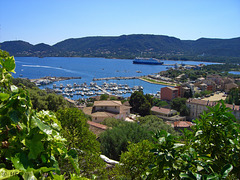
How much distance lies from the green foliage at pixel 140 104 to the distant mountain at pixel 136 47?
103 m

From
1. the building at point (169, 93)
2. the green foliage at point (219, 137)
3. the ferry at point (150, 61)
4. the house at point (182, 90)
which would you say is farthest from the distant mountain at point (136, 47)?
the green foliage at point (219, 137)

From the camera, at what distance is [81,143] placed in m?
3.53

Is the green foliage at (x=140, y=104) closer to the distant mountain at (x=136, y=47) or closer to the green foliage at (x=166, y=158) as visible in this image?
the green foliage at (x=166, y=158)

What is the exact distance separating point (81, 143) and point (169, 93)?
28.2 m

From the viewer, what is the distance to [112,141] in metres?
6.59

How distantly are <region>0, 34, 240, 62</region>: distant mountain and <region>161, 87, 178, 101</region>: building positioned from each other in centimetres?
9360

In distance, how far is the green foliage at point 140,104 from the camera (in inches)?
826

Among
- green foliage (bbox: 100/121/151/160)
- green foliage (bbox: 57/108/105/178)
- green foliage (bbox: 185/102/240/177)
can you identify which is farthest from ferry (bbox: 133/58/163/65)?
green foliage (bbox: 185/102/240/177)

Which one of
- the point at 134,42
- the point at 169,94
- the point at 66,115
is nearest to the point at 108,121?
the point at 66,115

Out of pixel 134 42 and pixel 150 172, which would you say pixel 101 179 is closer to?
pixel 150 172

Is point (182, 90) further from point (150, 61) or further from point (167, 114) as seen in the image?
point (150, 61)

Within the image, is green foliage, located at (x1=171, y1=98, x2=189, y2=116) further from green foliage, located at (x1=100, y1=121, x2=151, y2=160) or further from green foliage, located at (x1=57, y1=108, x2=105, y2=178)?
green foliage, located at (x1=57, y1=108, x2=105, y2=178)

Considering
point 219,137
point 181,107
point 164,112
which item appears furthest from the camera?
point 181,107

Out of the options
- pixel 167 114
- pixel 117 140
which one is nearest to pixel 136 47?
pixel 167 114
